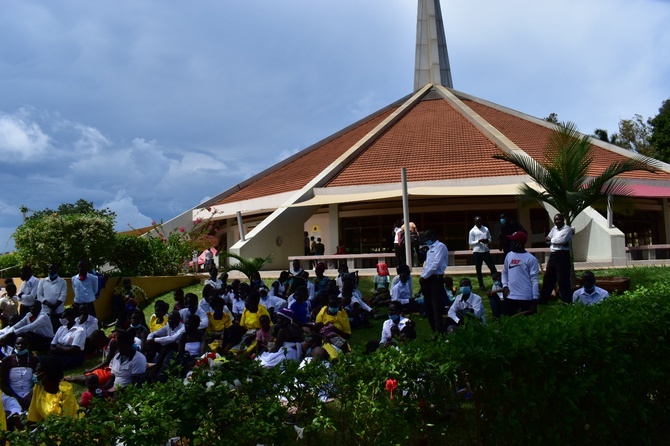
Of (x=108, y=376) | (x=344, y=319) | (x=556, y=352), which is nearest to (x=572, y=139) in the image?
(x=344, y=319)

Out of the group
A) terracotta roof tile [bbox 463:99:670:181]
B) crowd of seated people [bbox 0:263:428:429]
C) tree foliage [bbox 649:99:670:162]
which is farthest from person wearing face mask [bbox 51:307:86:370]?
tree foliage [bbox 649:99:670:162]

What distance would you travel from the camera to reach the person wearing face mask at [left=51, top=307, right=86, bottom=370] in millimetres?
8328

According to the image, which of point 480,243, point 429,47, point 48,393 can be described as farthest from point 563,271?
point 429,47

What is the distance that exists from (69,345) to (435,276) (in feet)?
17.2

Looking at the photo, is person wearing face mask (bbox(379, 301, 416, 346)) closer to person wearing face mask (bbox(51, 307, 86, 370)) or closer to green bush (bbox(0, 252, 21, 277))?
person wearing face mask (bbox(51, 307, 86, 370))

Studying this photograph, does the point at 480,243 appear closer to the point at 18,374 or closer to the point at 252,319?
the point at 252,319

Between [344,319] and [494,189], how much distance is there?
10.8 meters

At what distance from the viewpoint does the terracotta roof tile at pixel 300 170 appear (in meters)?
23.4

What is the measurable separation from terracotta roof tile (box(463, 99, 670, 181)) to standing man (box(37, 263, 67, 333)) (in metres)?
15.8

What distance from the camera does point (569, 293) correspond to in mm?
8867

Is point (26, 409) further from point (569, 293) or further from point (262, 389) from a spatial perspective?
point (569, 293)

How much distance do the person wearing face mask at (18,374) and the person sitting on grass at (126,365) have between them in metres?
0.97

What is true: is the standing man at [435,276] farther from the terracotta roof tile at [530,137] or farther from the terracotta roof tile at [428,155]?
the terracotta roof tile at [530,137]

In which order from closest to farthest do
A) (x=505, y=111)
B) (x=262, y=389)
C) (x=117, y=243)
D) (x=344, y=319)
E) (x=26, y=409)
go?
1. (x=262, y=389)
2. (x=26, y=409)
3. (x=344, y=319)
4. (x=117, y=243)
5. (x=505, y=111)
